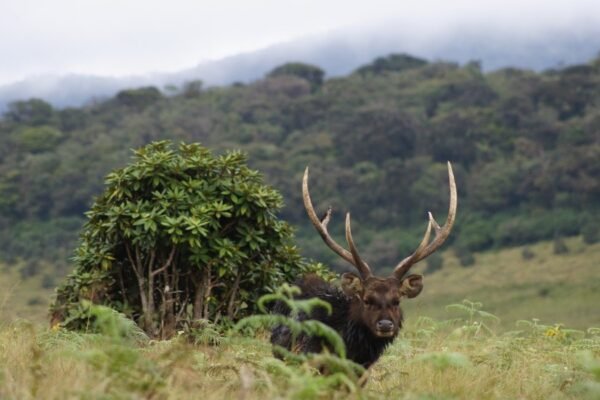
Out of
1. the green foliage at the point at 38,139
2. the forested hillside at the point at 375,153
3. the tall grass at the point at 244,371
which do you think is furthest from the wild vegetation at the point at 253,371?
the green foliage at the point at 38,139

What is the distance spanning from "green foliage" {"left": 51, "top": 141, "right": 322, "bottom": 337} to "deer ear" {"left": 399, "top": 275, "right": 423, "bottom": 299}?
2.87 meters

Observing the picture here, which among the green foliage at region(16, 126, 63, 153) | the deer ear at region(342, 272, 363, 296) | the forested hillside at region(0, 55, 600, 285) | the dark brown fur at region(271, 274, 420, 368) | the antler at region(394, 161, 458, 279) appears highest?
the antler at region(394, 161, 458, 279)

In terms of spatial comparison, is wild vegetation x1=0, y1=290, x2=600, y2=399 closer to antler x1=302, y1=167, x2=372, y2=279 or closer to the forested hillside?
antler x1=302, y1=167, x2=372, y2=279

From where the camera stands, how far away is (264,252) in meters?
12.1

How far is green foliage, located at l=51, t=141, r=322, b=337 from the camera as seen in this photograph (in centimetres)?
1131

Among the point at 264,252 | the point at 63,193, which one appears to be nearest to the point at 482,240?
the point at 63,193

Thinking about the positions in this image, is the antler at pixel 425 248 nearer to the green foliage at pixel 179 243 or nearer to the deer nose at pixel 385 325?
the deer nose at pixel 385 325

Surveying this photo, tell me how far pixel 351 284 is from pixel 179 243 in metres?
3.06

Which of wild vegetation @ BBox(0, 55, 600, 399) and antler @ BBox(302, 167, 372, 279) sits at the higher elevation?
antler @ BBox(302, 167, 372, 279)

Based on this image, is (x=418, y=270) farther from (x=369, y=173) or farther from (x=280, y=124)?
(x=280, y=124)

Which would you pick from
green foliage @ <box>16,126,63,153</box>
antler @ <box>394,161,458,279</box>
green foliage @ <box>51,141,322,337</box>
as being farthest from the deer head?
green foliage @ <box>16,126,63,153</box>

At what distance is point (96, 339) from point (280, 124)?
73467 mm

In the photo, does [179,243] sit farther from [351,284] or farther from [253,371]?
[253,371]

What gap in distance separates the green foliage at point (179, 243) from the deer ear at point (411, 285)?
287cm
